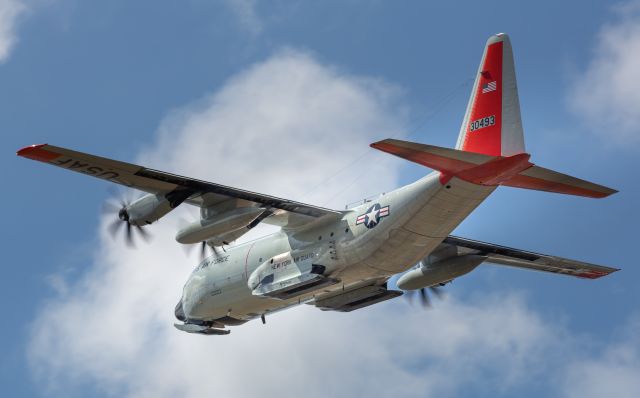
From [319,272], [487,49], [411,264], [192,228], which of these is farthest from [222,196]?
[487,49]

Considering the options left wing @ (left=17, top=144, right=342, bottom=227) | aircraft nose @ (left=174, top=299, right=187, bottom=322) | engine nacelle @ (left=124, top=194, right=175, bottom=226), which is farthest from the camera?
aircraft nose @ (left=174, top=299, right=187, bottom=322)

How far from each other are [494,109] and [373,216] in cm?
486

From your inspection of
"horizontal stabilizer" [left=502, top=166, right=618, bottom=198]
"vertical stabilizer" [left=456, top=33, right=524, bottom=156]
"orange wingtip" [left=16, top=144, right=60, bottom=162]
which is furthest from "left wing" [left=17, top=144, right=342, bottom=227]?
"horizontal stabilizer" [left=502, top=166, right=618, bottom=198]

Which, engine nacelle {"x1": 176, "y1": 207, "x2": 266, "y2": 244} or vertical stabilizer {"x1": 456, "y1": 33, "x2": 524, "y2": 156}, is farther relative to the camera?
engine nacelle {"x1": 176, "y1": 207, "x2": 266, "y2": 244}

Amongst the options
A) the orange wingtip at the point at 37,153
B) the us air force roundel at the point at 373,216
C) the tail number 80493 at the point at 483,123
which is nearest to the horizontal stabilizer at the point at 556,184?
the tail number 80493 at the point at 483,123

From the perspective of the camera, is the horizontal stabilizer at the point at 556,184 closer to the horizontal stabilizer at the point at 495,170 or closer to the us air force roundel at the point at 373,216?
the horizontal stabilizer at the point at 495,170

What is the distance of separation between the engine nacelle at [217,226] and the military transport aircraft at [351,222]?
3 cm

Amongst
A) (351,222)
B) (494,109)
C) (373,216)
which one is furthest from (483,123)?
(351,222)

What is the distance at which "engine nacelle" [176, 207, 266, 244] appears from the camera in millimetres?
37375

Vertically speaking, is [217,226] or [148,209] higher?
[148,209]

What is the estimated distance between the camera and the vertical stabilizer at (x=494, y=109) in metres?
34.8

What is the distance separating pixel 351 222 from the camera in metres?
37.8

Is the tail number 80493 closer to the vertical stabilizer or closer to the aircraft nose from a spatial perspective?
the vertical stabilizer

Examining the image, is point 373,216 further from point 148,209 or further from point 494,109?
point 148,209
